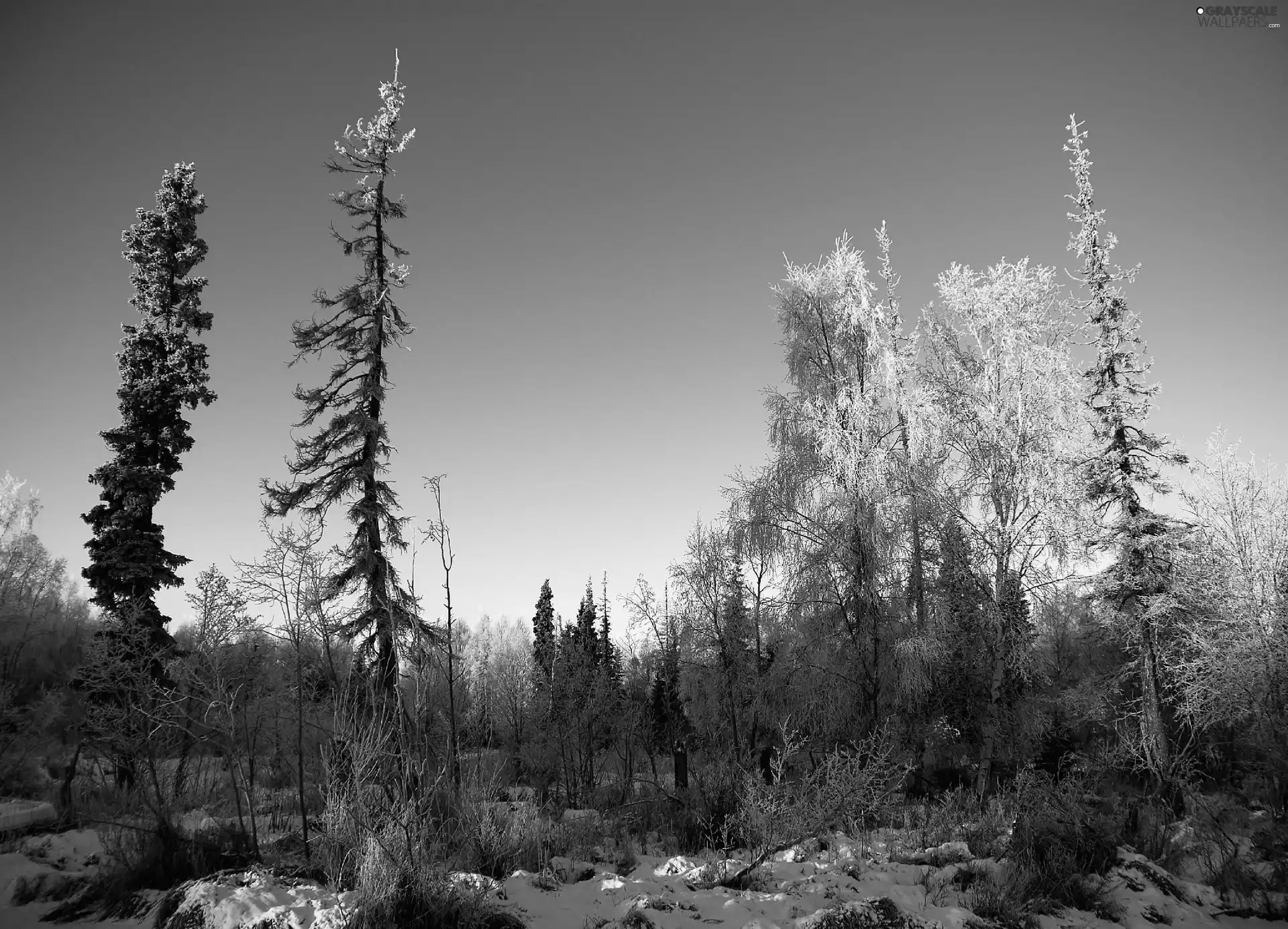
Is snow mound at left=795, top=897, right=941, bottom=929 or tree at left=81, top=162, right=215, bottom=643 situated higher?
tree at left=81, top=162, right=215, bottom=643

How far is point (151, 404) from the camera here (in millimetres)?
16281

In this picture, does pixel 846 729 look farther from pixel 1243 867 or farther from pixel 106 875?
pixel 106 875

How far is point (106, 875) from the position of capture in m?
6.35

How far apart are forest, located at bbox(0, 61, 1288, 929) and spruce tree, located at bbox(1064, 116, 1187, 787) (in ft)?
0.26

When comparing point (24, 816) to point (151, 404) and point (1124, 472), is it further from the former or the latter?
point (1124, 472)

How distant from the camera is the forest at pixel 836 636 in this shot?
7895mm

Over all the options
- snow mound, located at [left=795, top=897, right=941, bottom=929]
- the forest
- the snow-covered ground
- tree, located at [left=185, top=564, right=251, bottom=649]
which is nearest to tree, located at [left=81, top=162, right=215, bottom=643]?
the forest

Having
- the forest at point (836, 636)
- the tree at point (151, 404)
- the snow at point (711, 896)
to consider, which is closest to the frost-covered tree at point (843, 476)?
the forest at point (836, 636)

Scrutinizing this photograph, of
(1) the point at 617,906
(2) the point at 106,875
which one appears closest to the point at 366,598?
(2) the point at 106,875

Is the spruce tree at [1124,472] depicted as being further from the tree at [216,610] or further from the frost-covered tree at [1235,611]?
the tree at [216,610]

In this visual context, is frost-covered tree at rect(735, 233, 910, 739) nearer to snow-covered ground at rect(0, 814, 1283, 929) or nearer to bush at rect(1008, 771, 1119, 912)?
bush at rect(1008, 771, 1119, 912)

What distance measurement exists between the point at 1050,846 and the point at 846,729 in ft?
20.3

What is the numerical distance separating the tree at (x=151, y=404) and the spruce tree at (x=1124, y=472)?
942 inches

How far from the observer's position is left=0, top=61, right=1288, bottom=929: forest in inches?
311
